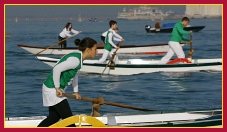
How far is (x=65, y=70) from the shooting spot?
332 inches

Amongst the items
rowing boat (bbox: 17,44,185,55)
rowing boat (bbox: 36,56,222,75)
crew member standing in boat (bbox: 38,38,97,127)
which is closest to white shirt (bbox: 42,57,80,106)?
crew member standing in boat (bbox: 38,38,97,127)

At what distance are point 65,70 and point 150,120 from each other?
2.21 m

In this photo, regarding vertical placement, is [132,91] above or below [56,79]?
below

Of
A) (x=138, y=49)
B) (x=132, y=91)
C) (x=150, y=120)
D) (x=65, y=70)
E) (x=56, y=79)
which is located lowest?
(x=150, y=120)

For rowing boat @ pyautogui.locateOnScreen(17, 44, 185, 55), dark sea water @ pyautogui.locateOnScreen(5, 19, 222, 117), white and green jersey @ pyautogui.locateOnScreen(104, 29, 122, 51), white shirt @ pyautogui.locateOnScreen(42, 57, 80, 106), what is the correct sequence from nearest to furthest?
white shirt @ pyautogui.locateOnScreen(42, 57, 80, 106) → dark sea water @ pyautogui.locateOnScreen(5, 19, 222, 117) → white and green jersey @ pyautogui.locateOnScreen(104, 29, 122, 51) → rowing boat @ pyautogui.locateOnScreen(17, 44, 185, 55)

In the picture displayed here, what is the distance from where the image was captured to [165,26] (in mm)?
65562

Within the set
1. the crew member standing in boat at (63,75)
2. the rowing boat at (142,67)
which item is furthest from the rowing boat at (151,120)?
the rowing boat at (142,67)

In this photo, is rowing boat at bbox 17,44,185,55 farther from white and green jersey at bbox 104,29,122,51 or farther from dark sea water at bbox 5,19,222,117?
white and green jersey at bbox 104,29,122,51

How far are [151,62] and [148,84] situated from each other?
248 cm

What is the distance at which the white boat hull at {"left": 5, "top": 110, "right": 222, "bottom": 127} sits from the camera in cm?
986

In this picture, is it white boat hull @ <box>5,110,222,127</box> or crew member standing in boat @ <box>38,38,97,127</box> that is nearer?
crew member standing in boat @ <box>38,38,97,127</box>

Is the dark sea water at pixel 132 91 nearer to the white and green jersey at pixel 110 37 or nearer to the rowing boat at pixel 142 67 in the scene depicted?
the rowing boat at pixel 142 67

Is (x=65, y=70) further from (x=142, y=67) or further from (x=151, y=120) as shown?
(x=142, y=67)

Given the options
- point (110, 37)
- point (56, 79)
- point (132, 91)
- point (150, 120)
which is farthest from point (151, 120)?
point (110, 37)
